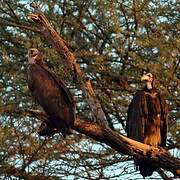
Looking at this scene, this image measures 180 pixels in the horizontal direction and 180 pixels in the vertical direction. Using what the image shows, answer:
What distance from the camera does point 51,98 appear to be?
23.3 feet

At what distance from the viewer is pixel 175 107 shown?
8523 mm

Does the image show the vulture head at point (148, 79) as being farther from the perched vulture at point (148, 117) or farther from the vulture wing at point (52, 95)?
the vulture wing at point (52, 95)

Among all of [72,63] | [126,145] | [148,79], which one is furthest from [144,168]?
[148,79]

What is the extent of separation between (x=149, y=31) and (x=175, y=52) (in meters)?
0.66

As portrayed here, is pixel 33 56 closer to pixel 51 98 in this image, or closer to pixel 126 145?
pixel 51 98

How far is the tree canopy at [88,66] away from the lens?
Result: 8.37 m

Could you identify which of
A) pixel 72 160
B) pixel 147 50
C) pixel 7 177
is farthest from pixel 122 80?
pixel 7 177

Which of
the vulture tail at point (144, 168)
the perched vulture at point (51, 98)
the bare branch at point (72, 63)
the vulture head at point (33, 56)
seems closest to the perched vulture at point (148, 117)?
the vulture tail at point (144, 168)

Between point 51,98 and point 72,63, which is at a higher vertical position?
point 72,63

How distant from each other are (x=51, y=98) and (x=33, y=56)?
922 millimetres

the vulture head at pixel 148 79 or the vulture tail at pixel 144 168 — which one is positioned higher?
the vulture head at pixel 148 79

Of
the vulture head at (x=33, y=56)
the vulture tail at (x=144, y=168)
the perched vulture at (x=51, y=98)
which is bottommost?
the vulture tail at (x=144, y=168)

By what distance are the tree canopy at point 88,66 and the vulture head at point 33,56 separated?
0.32 metres

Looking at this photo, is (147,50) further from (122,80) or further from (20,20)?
(20,20)
